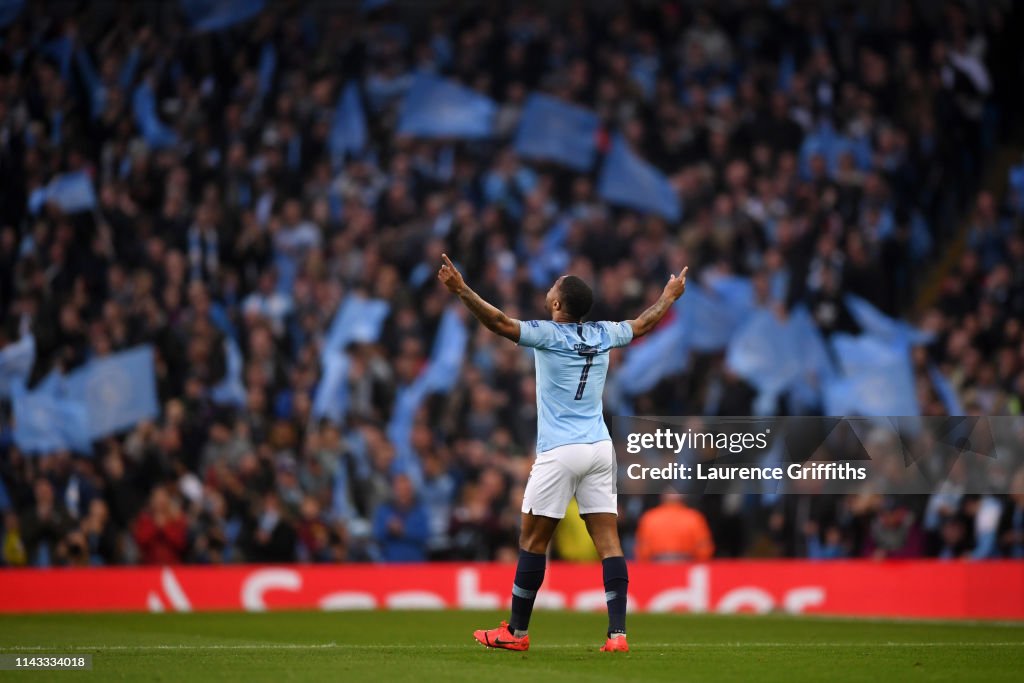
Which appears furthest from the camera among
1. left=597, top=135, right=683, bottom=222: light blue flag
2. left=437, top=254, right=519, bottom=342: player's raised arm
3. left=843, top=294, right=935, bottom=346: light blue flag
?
left=597, top=135, right=683, bottom=222: light blue flag

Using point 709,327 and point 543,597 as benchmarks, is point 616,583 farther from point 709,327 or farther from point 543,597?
point 709,327

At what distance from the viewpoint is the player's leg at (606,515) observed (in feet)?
27.9

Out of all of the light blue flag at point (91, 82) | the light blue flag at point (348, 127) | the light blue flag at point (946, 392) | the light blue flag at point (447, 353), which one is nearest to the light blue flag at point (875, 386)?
the light blue flag at point (946, 392)

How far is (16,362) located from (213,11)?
617 centimetres

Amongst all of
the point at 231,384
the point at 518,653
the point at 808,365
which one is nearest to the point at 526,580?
the point at 518,653

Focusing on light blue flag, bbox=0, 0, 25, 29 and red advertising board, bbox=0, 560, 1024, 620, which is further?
light blue flag, bbox=0, 0, 25, 29

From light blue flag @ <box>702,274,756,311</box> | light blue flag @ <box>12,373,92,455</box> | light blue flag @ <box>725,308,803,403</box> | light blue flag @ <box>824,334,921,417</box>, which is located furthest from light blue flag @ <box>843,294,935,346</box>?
light blue flag @ <box>12,373,92,455</box>

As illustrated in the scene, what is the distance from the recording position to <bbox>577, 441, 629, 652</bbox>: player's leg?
27.9 ft

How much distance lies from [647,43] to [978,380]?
7649 millimetres

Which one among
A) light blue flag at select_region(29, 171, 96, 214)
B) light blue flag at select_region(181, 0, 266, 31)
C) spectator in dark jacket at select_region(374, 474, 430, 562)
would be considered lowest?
spectator in dark jacket at select_region(374, 474, 430, 562)

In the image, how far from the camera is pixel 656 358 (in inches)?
756

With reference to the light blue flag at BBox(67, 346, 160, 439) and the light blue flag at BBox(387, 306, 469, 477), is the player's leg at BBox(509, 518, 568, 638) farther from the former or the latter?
the light blue flag at BBox(67, 346, 160, 439)

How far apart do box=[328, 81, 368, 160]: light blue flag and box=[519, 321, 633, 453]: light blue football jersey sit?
13661 mm

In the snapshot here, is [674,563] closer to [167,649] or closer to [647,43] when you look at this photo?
[167,649]
